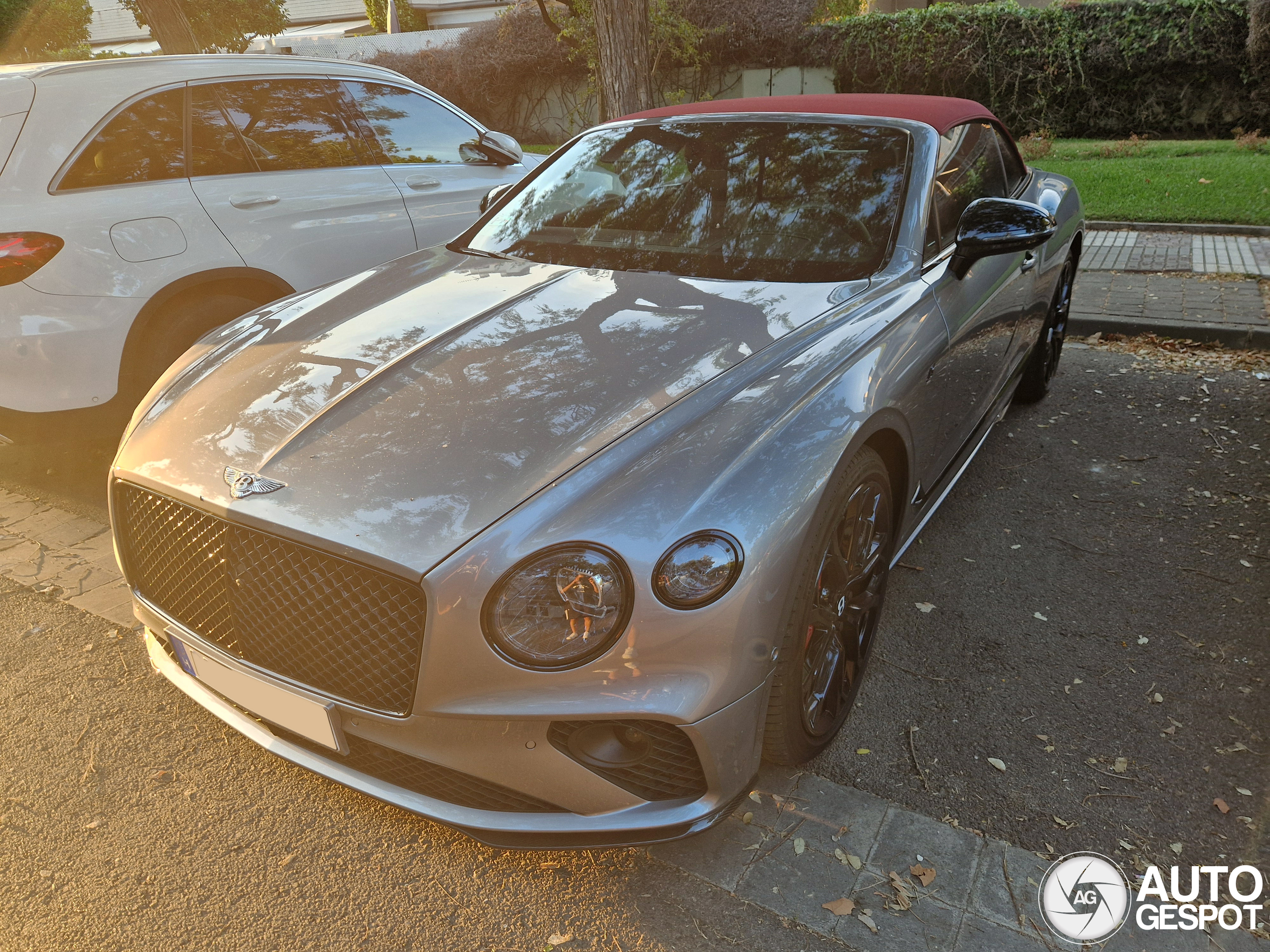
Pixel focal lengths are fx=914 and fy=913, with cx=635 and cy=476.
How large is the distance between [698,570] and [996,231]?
1878mm

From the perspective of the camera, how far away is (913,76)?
1599 centimetres

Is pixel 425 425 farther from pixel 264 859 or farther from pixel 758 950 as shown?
pixel 758 950

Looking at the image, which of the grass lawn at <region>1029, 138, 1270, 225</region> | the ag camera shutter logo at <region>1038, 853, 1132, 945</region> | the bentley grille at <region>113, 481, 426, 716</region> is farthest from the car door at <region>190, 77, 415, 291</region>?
the grass lawn at <region>1029, 138, 1270, 225</region>

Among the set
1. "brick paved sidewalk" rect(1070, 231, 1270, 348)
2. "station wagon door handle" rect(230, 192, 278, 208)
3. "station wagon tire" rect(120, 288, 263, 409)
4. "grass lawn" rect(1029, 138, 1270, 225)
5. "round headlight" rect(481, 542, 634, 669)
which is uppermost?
"station wagon door handle" rect(230, 192, 278, 208)

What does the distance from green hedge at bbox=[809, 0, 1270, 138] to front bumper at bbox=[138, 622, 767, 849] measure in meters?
15.5

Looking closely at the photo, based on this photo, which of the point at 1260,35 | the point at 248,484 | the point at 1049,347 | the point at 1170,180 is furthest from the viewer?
the point at 1260,35

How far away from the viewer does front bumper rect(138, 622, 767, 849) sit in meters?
1.92

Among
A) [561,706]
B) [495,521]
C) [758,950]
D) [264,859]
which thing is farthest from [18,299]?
[758,950]

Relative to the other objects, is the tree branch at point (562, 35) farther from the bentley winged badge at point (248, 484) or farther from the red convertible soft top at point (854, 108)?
the bentley winged badge at point (248, 484)

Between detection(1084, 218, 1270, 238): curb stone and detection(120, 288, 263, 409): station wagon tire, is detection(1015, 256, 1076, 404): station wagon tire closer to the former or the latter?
detection(1084, 218, 1270, 238): curb stone

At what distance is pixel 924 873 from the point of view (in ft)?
7.08

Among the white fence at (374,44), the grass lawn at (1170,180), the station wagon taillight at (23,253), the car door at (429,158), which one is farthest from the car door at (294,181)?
the white fence at (374,44)

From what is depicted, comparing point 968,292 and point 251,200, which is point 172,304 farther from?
point 968,292

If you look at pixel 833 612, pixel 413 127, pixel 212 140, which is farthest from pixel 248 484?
pixel 413 127
